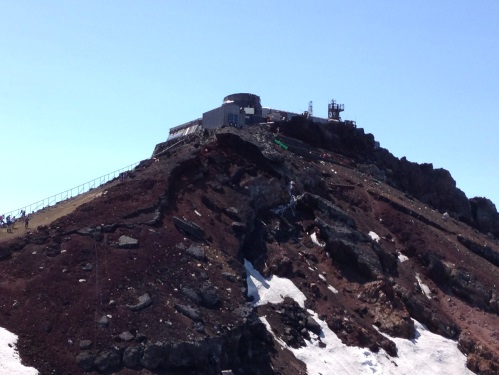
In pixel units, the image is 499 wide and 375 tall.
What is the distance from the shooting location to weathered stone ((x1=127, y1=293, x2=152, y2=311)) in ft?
155

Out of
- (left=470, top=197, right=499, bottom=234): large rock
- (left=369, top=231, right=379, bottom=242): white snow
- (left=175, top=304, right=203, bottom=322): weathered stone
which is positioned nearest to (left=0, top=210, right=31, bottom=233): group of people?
(left=175, top=304, right=203, bottom=322): weathered stone

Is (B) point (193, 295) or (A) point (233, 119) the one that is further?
(A) point (233, 119)

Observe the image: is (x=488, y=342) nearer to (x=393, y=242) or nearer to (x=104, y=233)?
(x=393, y=242)

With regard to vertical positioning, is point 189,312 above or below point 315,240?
below

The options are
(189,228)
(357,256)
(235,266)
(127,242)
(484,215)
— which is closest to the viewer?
(127,242)

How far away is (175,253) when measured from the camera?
54969 mm

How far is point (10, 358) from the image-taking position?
41219 mm

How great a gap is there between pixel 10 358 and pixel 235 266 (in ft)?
66.6

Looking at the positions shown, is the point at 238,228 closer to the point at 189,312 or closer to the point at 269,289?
the point at 269,289

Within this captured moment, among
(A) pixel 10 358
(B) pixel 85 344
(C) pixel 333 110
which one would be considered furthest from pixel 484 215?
(A) pixel 10 358

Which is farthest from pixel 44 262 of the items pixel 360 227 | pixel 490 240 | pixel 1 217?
pixel 490 240

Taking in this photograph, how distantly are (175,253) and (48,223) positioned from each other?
9871 mm

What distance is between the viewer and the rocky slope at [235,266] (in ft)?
149

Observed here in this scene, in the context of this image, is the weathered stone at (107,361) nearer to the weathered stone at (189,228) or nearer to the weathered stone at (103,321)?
the weathered stone at (103,321)
